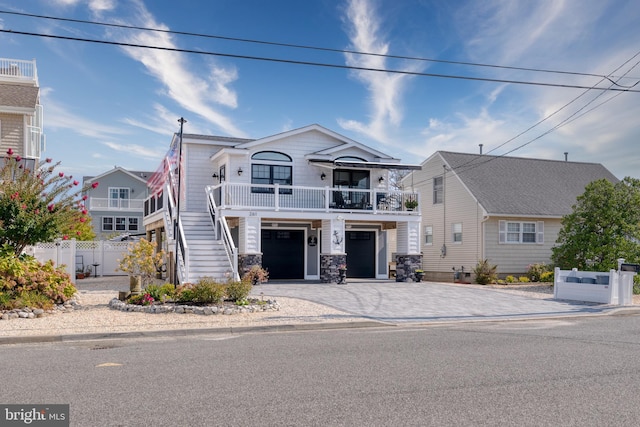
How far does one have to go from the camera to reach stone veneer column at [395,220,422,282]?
23656 millimetres

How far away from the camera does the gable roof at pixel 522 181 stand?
28.2 meters

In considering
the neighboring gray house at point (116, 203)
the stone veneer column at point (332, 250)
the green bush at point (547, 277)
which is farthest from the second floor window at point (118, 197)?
the green bush at point (547, 277)

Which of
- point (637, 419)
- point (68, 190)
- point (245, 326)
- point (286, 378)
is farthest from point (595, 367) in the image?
→ point (68, 190)

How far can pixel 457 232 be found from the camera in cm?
2973

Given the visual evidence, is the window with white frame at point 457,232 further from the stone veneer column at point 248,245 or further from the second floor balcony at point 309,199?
the stone veneer column at point 248,245

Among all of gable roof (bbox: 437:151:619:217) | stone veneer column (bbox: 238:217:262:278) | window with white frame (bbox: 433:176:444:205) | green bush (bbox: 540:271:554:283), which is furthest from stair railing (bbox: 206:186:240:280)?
green bush (bbox: 540:271:554:283)

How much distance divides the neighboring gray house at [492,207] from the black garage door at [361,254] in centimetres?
419

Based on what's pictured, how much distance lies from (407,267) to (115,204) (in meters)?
30.5

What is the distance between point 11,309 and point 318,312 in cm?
734

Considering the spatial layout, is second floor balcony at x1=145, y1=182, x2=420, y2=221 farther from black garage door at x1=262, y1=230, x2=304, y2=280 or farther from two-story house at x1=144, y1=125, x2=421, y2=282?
black garage door at x1=262, y1=230, x2=304, y2=280

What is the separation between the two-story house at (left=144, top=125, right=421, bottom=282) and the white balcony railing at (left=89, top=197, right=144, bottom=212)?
780 inches

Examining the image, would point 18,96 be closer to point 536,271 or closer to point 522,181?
point 536,271

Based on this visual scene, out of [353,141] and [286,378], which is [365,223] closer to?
[353,141]

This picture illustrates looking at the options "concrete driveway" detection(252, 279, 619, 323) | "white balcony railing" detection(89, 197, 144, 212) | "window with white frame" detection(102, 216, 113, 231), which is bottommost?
"concrete driveway" detection(252, 279, 619, 323)
